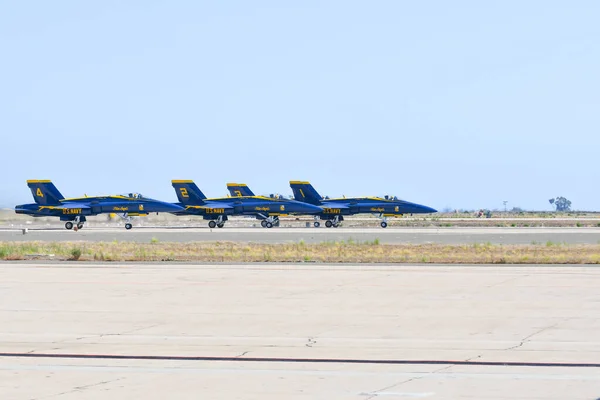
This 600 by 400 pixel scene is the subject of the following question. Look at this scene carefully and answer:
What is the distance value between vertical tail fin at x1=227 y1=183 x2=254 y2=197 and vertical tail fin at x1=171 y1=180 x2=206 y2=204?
3659 millimetres

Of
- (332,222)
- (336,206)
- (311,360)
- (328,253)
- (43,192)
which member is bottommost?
(311,360)

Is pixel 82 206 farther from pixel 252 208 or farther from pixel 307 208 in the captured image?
pixel 307 208

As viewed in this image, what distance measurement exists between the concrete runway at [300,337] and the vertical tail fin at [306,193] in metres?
57.0

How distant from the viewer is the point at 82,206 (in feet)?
240

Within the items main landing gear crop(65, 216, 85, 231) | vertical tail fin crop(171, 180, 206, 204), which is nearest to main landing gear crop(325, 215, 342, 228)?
vertical tail fin crop(171, 180, 206, 204)

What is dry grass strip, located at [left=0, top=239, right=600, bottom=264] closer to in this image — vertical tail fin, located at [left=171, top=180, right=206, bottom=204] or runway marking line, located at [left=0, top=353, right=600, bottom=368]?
runway marking line, located at [left=0, top=353, right=600, bottom=368]

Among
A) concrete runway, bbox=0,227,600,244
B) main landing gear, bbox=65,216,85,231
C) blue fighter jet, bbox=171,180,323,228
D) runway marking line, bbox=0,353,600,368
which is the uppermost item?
blue fighter jet, bbox=171,180,323,228

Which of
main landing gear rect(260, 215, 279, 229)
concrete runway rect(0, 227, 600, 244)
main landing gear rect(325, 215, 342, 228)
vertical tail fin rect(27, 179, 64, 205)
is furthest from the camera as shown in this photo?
main landing gear rect(325, 215, 342, 228)

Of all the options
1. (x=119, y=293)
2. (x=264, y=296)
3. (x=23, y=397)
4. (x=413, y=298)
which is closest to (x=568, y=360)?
(x=23, y=397)

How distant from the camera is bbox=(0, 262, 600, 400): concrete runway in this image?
10164mm

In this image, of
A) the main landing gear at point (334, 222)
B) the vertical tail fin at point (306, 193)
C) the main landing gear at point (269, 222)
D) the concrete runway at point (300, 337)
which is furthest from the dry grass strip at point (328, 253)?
the vertical tail fin at point (306, 193)

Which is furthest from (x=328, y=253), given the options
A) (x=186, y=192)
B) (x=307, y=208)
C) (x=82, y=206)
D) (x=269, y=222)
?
(x=186, y=192)

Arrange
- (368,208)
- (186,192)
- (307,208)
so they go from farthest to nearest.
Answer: (186,192)
(368,208)
(307,208)

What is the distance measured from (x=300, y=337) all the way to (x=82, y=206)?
2417 inches
